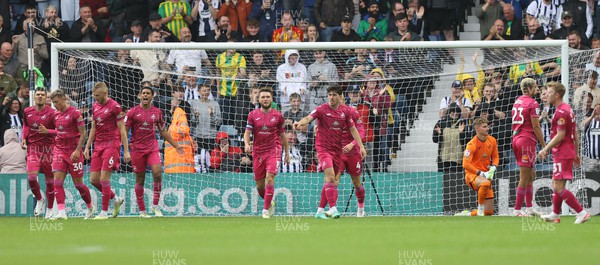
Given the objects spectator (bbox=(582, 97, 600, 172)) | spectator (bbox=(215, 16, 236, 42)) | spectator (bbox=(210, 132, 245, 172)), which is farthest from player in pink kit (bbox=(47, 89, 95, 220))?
spectator (bbox=(582, 97, 600, 172))

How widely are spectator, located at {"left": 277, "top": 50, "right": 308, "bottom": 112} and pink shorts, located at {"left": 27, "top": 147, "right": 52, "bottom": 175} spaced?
494cm

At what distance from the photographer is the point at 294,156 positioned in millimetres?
21281

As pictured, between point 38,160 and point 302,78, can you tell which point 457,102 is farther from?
point 38,160

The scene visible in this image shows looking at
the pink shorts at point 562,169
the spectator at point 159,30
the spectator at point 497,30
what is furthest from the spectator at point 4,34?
the pink shorts at point 562,169

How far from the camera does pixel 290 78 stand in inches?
847

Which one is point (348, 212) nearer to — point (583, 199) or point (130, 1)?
point (583, 199)

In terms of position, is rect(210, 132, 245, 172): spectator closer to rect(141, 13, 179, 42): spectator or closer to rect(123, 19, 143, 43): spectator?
rect(141, 13, 179, 42): spectator

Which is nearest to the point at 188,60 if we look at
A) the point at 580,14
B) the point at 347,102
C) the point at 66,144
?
the point at 347,102

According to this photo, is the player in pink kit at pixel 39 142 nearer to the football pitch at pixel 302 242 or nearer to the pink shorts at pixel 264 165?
the football pitch at pixel 302 242

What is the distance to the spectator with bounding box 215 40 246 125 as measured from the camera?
21203 mm

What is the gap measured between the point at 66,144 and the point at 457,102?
754cm

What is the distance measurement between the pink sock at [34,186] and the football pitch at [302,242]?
1762mm

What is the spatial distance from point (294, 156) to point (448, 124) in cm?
305

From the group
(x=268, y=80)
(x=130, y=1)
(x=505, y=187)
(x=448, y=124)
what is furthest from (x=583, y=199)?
(x=130, y=1)
